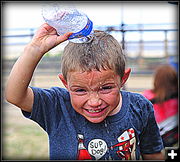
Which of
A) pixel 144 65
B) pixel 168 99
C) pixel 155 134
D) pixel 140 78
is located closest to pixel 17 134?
pixel 168 99

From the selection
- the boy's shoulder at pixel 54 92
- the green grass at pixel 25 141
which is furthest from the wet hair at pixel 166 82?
the boy's shoulder at pixel 54 92

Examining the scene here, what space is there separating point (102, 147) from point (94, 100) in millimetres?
174

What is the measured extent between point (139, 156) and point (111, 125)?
0.16 meters

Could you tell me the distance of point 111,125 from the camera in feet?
3.28

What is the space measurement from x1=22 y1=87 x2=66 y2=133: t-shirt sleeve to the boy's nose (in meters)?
0.14

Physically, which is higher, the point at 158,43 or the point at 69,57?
the point at 158,43

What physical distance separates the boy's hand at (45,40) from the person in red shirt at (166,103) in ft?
4.30

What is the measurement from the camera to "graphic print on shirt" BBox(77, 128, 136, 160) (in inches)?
38.6

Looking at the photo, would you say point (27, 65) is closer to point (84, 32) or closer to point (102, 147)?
point (84, 32)

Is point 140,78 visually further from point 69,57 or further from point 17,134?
point 69,57

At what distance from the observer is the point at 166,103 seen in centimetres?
219

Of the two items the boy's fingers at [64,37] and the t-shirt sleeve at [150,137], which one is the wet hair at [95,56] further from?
the t-shirt sleeve at [150,137]

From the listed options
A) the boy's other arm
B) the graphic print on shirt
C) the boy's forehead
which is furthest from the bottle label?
the boy's other arm

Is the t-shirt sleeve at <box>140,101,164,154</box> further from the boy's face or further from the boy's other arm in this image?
the boy's face
